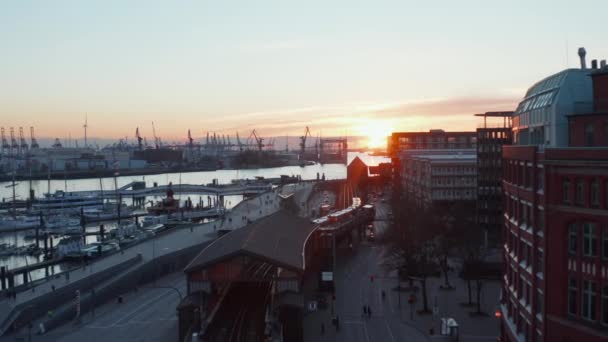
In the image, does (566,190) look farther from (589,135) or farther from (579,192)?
(589,135)

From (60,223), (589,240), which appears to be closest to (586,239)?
(589,240)

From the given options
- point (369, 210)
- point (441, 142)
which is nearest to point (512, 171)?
point (369, 210)

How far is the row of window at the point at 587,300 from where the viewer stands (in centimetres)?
857

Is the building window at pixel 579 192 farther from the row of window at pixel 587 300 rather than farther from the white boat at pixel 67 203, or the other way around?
the white boat at pixel 67 203

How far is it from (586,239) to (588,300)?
0.95 metres

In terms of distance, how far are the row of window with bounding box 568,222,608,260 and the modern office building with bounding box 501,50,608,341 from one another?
1 cm

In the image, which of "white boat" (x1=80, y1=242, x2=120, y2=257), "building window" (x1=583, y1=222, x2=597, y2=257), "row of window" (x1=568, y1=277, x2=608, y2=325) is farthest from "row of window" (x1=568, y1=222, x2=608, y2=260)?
"white boat" (x1=80, y1=242, x2=120, y2=257)

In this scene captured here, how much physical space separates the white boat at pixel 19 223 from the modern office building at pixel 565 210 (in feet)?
139

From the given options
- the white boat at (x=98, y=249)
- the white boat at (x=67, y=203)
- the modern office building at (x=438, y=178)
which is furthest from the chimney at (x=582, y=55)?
the white boat at (x=67, y=203)

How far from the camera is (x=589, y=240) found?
884 cm

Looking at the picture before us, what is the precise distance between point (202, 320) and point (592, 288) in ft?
29.8

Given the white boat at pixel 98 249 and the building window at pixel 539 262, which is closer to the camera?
the building window at pixel 539 262

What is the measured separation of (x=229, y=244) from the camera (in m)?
17.1

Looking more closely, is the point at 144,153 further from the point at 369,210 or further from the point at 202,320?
the point at 202,320
